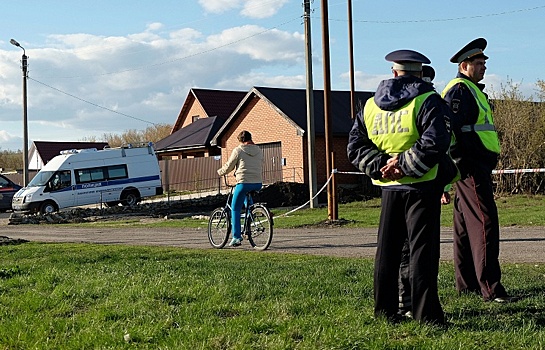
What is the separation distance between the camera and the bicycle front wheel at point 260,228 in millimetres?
12281

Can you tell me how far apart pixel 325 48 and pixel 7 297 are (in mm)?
13514

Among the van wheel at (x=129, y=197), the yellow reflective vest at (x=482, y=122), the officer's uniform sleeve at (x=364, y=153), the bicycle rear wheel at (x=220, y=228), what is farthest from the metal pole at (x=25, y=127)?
the officer's uniform sleeve at (x=364, y=153)

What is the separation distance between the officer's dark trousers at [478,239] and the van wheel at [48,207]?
2799cm

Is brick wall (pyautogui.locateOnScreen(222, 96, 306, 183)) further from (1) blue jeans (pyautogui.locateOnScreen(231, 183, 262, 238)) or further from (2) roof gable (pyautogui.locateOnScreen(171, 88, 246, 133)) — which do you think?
(1) blue jeans (pyautogui.locateOnScreen(231, 183, 262, 238))

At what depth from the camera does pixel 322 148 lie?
3800 centimetres

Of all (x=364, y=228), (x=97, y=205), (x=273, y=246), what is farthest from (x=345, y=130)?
(x=273, y=246)

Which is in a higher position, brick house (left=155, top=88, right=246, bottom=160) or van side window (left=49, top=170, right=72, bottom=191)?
brick house (left=155, top=88, right=246, bottom=160)

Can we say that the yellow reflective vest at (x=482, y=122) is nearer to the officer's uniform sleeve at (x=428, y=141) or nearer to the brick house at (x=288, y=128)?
the officer's uniform sleeve at (x=428, y=141)

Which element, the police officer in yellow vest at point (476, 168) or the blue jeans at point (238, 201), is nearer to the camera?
the police officer in yellow vest at point (476, 168)

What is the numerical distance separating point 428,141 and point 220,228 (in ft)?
26.3

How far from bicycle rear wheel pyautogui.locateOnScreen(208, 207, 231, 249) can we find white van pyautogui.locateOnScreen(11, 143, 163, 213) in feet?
69.9

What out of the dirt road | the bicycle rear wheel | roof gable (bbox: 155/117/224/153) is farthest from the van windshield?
the bicycle rear wheel

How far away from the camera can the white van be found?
33.1m

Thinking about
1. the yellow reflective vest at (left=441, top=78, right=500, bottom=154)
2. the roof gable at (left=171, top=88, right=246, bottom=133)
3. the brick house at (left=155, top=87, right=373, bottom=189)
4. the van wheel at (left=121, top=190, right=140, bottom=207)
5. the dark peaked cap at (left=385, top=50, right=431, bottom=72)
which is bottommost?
the van wheel at (left=121, top=190, right=140, bottom=207)
